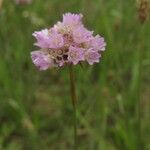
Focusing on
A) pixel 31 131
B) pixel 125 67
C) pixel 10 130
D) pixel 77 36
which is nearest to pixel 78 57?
pixel 77 36

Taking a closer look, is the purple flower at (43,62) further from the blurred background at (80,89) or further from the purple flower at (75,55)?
the blurred background at (80,89)

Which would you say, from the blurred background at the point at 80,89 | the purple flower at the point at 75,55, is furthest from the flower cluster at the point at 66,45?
the blurred background at the point at 80,89

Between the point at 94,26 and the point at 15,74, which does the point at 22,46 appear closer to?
the point at 15,74

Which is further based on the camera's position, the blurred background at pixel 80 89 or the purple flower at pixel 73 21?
the blurred background at pixel 80 89

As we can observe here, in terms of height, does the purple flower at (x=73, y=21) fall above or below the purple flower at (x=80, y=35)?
above

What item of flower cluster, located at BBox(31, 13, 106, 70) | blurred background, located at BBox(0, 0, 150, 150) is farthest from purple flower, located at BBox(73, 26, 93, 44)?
blurred background, located at BBox(0, 0, 150, 150)

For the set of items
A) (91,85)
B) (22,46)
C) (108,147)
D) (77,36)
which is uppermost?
(22,46)

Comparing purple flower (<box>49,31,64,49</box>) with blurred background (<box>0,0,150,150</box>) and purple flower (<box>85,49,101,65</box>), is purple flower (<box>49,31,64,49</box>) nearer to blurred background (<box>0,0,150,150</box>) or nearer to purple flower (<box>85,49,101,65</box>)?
purple flower (<box>85,49,101,65</box>)

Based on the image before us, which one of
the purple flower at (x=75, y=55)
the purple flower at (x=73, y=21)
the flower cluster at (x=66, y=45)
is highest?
the purple flower at (x=73, y=21)
